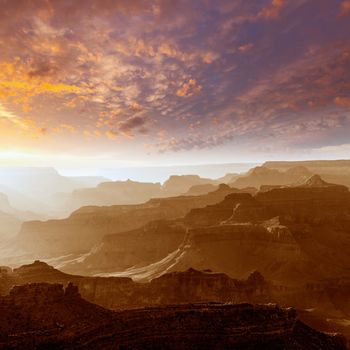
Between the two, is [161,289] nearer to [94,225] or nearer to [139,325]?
[139,325]

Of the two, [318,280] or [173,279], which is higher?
[173,279]

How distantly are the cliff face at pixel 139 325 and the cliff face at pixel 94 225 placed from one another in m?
104

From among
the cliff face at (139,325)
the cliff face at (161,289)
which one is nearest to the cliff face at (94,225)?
the cliff face at (161,289)

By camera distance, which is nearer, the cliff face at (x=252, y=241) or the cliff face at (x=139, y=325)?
the cliff face at (x=139, y=325)

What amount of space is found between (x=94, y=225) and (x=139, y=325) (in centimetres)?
11815

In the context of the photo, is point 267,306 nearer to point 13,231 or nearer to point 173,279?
point 173,279

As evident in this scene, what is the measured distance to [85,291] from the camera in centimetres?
5447

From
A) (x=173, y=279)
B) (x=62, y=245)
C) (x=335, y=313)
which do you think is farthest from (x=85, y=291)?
(x=62, y=245)

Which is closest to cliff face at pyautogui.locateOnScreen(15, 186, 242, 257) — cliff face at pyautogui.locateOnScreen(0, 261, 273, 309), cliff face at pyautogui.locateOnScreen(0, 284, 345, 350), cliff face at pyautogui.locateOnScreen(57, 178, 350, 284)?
cliff face at pyautogui.locateOnScreen(57, 178, 350, 284)

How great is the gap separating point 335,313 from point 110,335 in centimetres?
4561

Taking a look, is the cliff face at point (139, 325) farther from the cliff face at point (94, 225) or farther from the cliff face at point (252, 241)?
the cliff face at point (94, 225)

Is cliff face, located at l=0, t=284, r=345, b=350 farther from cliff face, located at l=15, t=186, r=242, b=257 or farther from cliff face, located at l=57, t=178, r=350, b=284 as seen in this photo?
cliff face, located at l=15, t=186, r=242, b=257

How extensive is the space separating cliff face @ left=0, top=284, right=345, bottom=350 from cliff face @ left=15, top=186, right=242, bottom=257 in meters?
104

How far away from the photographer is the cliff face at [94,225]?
136000mm
